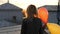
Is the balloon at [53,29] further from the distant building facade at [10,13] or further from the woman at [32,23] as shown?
the distant building facade at [10,13]

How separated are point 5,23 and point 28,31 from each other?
13.2 feet

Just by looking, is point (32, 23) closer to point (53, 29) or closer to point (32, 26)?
point (32, 26)

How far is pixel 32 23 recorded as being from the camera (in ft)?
12.0

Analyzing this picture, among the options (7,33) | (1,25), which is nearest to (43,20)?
(7,33)

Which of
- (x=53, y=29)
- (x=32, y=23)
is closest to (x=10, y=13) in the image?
(x=53, y=29)

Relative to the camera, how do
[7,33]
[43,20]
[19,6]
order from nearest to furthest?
[43,20], [7,33], [19,6]

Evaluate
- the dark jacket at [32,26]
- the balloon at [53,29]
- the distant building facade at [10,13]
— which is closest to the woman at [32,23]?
the dark jacket at [32,26]

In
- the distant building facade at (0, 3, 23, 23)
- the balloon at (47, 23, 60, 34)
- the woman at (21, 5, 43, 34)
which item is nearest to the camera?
the woman at (21, 5, 43, 34)

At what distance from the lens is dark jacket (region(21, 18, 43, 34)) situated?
11.9ft

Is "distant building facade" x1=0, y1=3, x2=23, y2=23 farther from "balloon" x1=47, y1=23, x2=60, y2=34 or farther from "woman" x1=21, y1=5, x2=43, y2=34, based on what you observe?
"woman" x1=21, y1=5, x2=43, y2=34

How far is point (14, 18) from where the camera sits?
7.81m

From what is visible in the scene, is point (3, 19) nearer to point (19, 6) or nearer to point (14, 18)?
point (14, 18)

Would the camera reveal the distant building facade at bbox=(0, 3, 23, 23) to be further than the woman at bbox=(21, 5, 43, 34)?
Yes

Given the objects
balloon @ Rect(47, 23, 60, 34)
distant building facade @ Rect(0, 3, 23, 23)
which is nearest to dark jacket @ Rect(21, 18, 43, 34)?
balloon @ Rect(47, 23, 60, 34)
